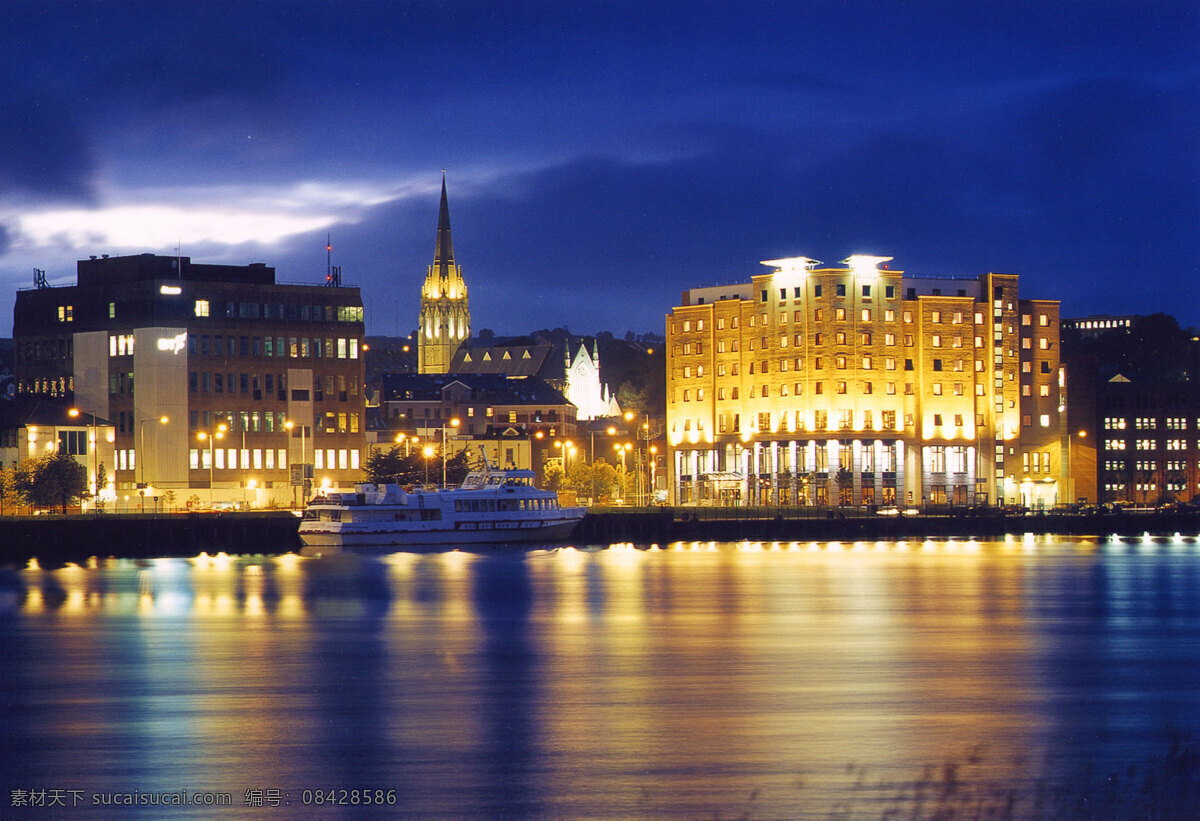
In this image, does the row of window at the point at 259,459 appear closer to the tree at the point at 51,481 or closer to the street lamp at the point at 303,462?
the street lamp at the point at 303,462

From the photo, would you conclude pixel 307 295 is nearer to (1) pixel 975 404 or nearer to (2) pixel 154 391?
(2) pixel 154 391

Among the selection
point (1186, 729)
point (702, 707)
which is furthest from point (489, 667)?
point (1186, 729)

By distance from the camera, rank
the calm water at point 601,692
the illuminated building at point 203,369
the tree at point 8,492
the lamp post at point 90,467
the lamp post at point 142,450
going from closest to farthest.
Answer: the calm water at point 601,692 < the tree at point 8,492 < the lamp post at point 90,467 < the lamp post at point 142,450 < the illuminated building at point 203,369

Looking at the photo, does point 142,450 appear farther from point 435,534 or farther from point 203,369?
point 435,534

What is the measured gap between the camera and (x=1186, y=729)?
39.8 metres

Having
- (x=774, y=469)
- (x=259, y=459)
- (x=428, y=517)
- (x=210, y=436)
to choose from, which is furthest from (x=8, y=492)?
(x=774, y=469)

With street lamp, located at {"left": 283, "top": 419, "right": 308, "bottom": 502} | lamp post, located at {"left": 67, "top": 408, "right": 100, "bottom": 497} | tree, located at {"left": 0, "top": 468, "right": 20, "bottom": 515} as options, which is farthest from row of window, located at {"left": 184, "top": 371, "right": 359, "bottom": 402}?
tree, located at {"left": 0, "top": 468, "right": 20, "bottom": 515}

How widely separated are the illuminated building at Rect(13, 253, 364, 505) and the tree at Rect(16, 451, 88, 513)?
12.6 metres

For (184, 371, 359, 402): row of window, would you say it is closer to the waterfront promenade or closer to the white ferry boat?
the waterfront promenade

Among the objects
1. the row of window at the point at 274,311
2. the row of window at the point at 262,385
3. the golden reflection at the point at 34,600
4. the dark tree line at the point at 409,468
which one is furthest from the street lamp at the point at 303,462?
the golden reflection at the point at 34,600

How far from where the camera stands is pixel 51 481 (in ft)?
431

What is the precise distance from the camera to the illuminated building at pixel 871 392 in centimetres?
17725

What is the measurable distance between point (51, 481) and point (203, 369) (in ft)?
74.7

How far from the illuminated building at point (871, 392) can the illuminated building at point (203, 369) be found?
158 ft
